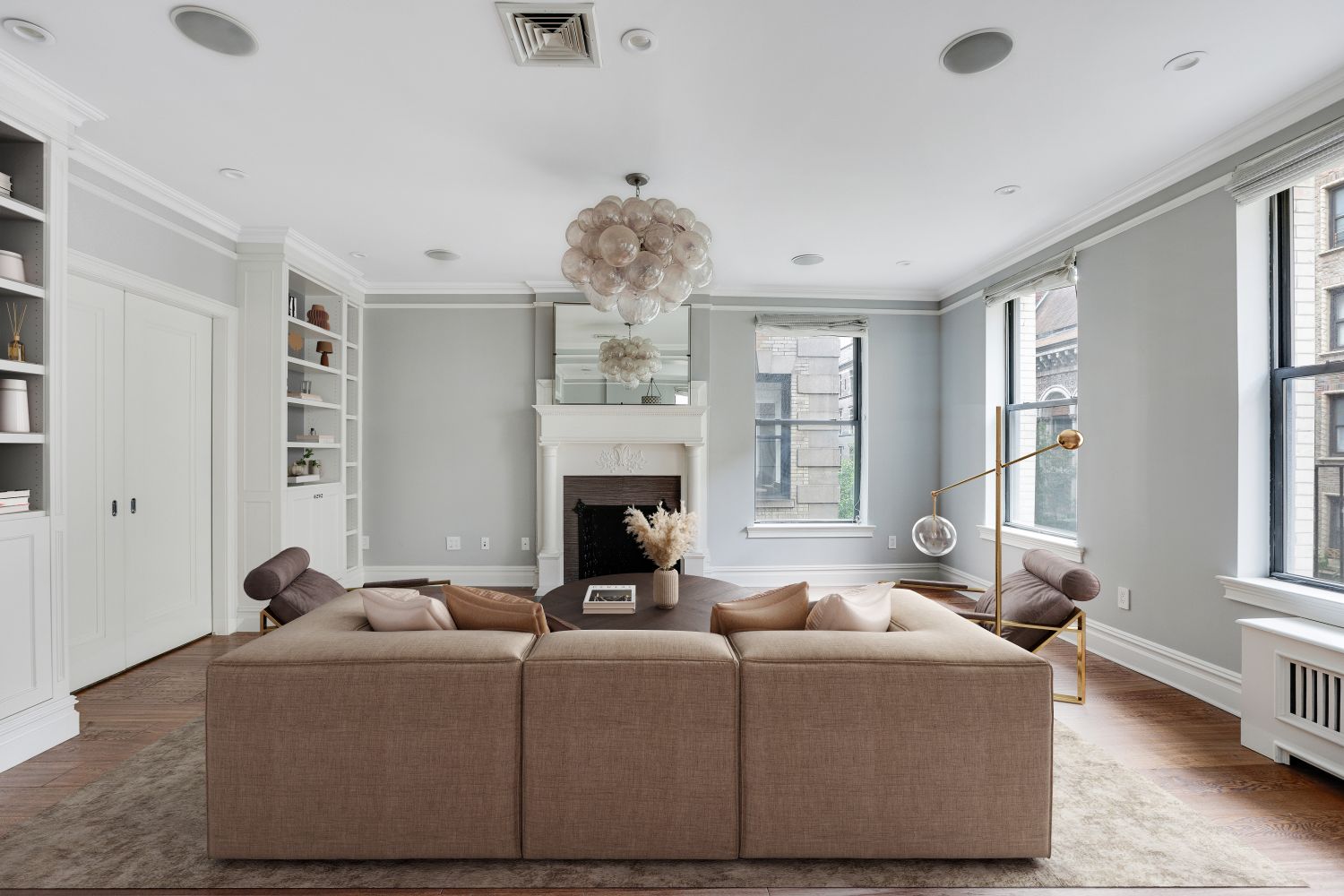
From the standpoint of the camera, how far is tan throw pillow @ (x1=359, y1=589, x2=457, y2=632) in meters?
1.88

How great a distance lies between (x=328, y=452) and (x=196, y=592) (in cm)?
135

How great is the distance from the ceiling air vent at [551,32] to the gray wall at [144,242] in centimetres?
233

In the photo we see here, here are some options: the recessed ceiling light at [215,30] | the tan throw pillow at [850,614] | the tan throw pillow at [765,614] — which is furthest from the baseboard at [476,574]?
the recessed ceiling light at [215,30]

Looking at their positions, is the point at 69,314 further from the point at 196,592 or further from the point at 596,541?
the point at 596,541

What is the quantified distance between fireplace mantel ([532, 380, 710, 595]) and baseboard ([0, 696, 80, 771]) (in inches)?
113

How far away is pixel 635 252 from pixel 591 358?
2.74 m

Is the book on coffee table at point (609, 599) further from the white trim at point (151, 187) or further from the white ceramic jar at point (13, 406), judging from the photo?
the white trim at point (151, 187)

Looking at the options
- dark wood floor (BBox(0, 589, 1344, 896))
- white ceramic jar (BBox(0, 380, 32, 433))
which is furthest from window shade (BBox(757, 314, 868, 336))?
white ceramic jar (BBox(0, 380, 32, 433))

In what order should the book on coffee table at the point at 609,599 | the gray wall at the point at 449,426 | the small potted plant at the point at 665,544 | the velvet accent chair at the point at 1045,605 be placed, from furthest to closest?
1. the gray wall at the point at 449,426
2. the small potted plant at the point at 665,544
3. the book on coffee table at the point at 609,599
4. the velvet accent chair at the point at 1045,605

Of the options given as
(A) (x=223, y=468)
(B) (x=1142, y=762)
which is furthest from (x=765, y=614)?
(A) (x=223, y=468)

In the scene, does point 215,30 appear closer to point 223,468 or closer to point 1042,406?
point 223,468

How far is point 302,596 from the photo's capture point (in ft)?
8.77

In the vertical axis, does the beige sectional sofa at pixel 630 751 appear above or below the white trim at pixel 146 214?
below

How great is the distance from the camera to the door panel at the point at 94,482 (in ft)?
10.0
